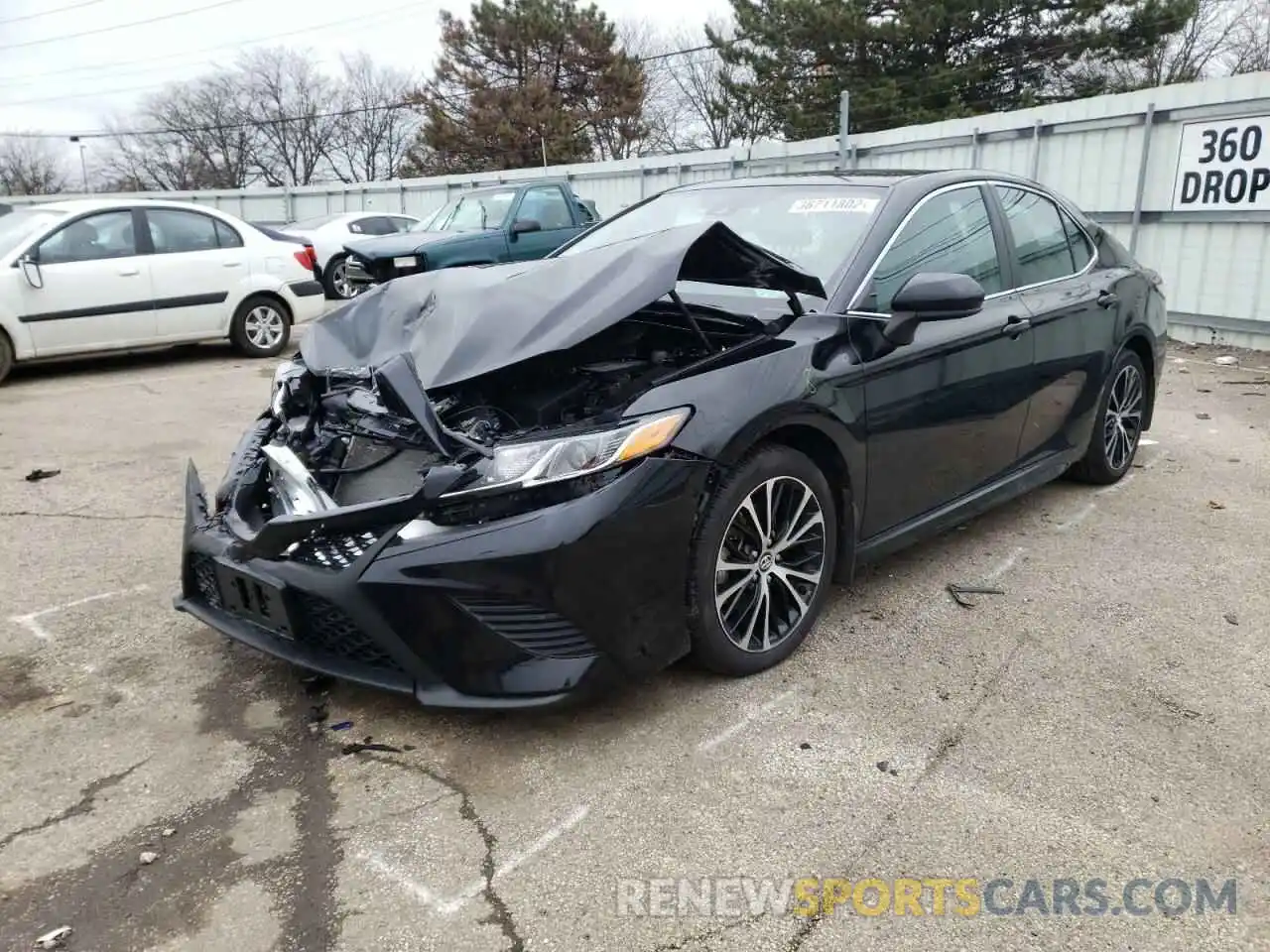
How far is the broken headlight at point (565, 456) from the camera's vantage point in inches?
101

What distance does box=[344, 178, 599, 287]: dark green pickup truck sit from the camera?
11250mm

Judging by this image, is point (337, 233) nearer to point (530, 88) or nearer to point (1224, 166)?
point (1224, 166)

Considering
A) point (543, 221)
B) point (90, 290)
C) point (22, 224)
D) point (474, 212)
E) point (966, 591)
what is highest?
point (22, 224)

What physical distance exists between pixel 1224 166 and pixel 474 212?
8.06 m

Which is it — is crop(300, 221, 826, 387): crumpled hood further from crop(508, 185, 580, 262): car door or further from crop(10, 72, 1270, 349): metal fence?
crop(508, 185, 580, 262): car door

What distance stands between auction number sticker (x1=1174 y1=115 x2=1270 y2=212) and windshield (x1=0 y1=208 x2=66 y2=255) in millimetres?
10036

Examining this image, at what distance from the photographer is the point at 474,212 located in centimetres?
1217

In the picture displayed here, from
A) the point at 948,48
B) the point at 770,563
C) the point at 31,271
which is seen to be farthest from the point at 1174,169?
the point at 948,48

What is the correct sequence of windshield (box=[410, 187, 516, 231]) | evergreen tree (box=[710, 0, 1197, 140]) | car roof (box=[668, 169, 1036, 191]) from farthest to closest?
evergreen tree (box=[710, 0, 1197, 140]), windshield (box=[410, 187, 516, 231]), car roof (box=[668, 169, 1036, 191])

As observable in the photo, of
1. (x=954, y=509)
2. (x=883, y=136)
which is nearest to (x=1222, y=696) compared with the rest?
(x=954, y=509)

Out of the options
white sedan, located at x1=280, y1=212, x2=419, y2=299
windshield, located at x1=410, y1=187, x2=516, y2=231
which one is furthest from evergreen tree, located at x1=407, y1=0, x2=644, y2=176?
windshield, located at x1=410, y1=187, x2=516, y2=231

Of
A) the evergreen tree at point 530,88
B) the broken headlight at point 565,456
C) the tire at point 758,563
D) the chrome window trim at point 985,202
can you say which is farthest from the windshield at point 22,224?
the evergreen tree at point 530,88

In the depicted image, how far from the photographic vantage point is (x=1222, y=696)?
3061mm

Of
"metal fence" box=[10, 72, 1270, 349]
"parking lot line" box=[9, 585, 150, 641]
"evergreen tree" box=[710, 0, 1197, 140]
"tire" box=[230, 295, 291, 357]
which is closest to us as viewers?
"parking lot line" box=[9, 585, 150, 641]
